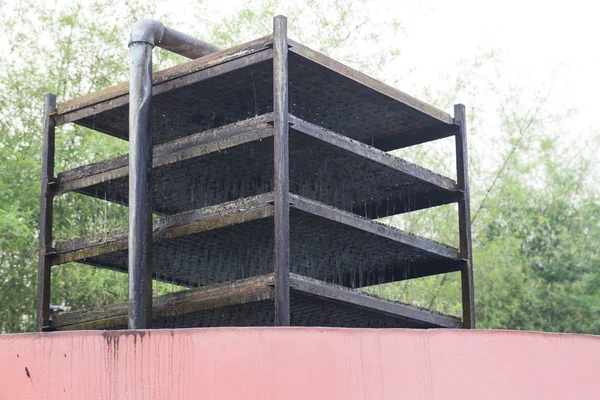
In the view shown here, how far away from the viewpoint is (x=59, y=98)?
13.7 m

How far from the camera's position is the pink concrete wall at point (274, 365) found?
4.58 m

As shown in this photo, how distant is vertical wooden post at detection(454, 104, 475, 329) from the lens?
8.42 m

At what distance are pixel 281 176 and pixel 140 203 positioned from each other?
119 cm

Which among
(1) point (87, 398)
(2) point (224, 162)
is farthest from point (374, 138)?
(1) point (87, 398)

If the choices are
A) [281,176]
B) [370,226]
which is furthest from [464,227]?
[281,176]

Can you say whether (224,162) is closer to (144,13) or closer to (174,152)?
(174,152)

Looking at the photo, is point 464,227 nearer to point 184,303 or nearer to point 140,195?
point 184,303

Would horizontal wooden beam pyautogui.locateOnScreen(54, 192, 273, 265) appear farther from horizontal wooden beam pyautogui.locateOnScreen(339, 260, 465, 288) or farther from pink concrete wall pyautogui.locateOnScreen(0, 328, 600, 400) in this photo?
horizontal wooden beam pyautogui.locateOnScreen(339, 260, 465, 288)

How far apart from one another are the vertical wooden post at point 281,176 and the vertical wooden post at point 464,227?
242 centimetres

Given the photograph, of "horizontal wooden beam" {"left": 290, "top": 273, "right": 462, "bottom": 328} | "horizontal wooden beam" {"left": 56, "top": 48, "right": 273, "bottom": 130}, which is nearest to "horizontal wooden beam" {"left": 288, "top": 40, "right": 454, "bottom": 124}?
"horizontal wooden beam" {"left": 56, "top": 48, "right": 273, "bottom": 130}

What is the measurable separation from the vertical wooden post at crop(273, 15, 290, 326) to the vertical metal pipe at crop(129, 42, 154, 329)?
3.68ft

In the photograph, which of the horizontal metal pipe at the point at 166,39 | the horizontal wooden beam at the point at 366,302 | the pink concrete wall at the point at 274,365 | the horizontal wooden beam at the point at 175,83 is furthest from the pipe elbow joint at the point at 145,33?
the pink concrete wall at the point at 274,365

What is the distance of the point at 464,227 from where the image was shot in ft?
27.8

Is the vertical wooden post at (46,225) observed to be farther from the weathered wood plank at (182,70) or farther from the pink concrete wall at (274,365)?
the pink concrete wall at (274,365)
